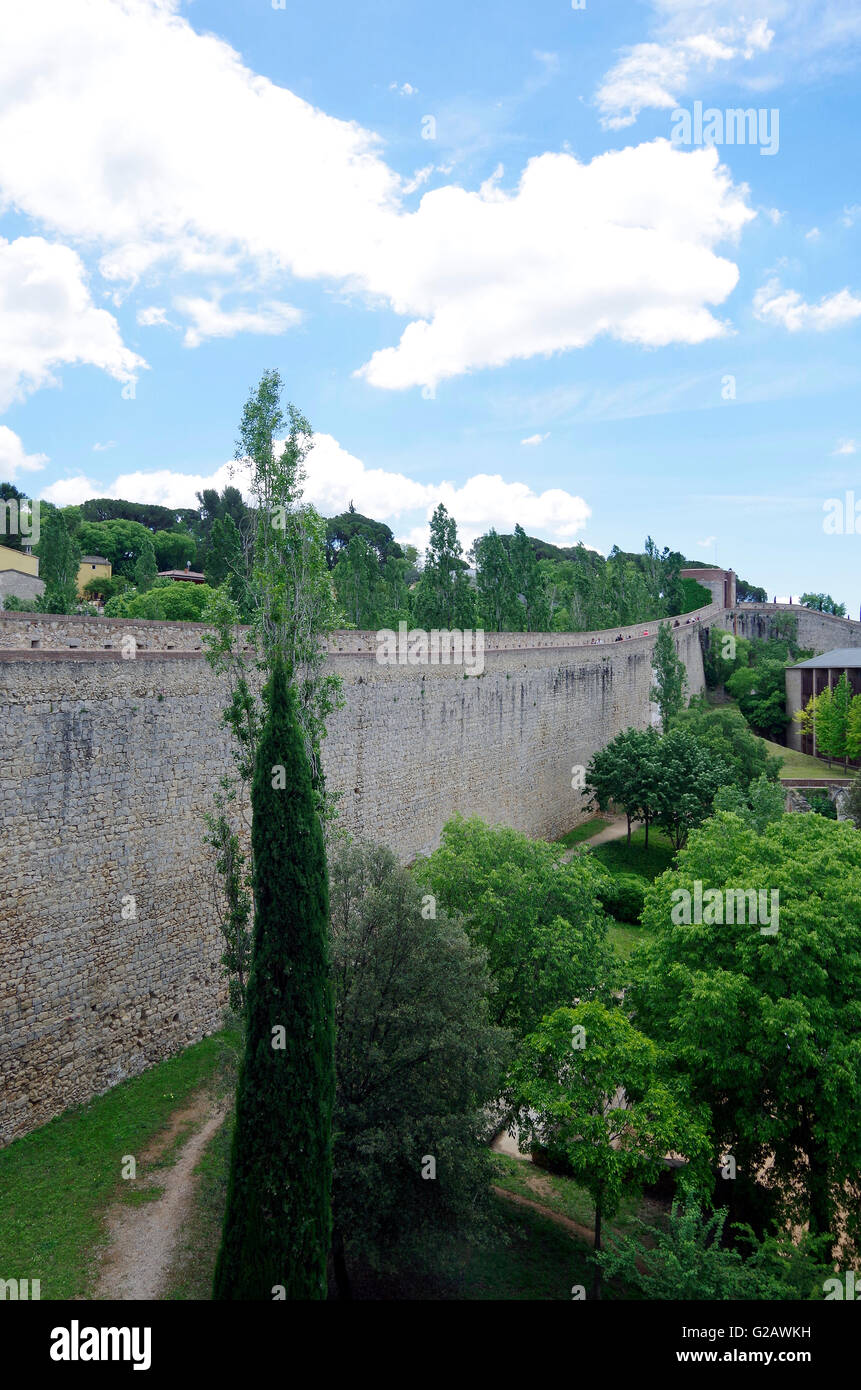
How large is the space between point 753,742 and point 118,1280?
3414 centimetres

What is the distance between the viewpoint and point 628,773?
34781mm

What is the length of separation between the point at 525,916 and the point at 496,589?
30774 millimetres

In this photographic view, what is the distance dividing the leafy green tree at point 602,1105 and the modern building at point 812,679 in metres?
46.0

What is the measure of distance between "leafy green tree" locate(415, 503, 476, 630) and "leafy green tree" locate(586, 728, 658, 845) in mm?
8421

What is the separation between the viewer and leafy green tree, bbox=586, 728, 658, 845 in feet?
111

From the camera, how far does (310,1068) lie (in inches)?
379

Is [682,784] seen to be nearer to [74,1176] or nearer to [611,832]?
[611,832]

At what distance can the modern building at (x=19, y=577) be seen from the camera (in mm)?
32781

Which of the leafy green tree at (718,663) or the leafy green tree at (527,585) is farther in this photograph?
the leafy green tree at (718,663)

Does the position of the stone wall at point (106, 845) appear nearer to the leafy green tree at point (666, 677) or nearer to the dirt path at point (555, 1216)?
the dirt path at point (555, 1216)

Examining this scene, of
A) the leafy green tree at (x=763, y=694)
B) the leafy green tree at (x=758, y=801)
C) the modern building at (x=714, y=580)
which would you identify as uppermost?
the modern building at (x=714, y=580)

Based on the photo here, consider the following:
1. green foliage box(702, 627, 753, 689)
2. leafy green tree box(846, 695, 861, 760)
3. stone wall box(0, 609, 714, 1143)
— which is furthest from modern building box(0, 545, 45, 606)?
green foliage box(702, 627, 753, 689)

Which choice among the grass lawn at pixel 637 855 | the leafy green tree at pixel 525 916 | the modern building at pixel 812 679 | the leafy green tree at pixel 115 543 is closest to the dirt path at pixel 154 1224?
the leafy green tree at pixel 525 916
